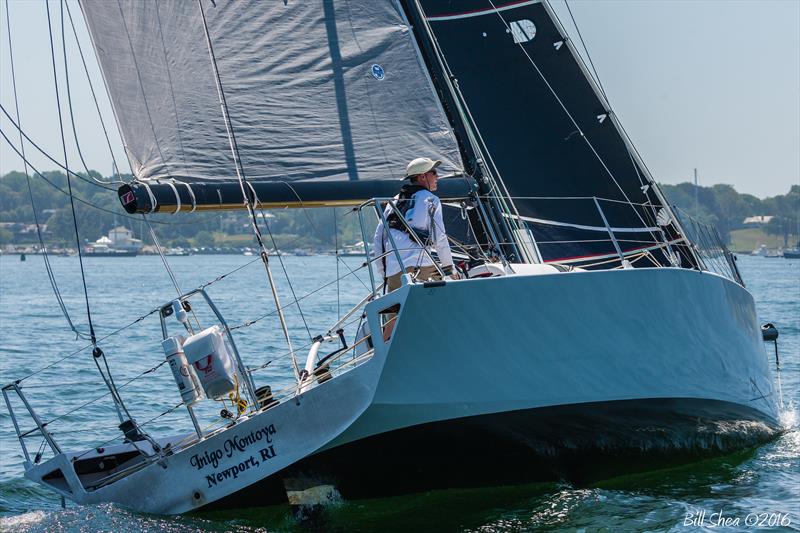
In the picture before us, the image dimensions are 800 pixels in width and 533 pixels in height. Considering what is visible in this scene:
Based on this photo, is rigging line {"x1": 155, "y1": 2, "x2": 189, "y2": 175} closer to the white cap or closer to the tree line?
the white cap

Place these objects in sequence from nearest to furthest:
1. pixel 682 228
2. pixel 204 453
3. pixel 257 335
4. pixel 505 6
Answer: pixel 204 453
pixel 682 228
pixel 505 6
pixel 257 335

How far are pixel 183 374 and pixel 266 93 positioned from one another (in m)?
2.28

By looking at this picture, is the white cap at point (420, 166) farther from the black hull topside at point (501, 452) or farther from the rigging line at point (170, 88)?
the black hull topside at point (501, 452)

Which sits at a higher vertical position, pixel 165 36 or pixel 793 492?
pixel 165 36

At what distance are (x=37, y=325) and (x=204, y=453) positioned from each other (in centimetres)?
1960

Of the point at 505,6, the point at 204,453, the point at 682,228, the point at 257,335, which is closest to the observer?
the point at 204,453

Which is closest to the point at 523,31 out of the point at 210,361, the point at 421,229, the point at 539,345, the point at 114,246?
the point at 421,229

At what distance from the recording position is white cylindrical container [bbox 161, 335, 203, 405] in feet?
25.0

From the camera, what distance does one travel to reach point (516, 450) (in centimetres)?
796

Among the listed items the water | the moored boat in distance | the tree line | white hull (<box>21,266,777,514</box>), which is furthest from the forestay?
the moored boat in distance

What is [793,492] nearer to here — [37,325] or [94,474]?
[94,474]

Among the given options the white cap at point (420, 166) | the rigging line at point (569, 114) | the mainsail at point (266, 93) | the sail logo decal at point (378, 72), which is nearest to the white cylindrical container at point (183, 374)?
the mainsail at point (266, 93)

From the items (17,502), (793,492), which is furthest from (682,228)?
(17,502)

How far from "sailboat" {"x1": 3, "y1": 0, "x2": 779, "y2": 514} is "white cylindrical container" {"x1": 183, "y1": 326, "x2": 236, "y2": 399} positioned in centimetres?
1
